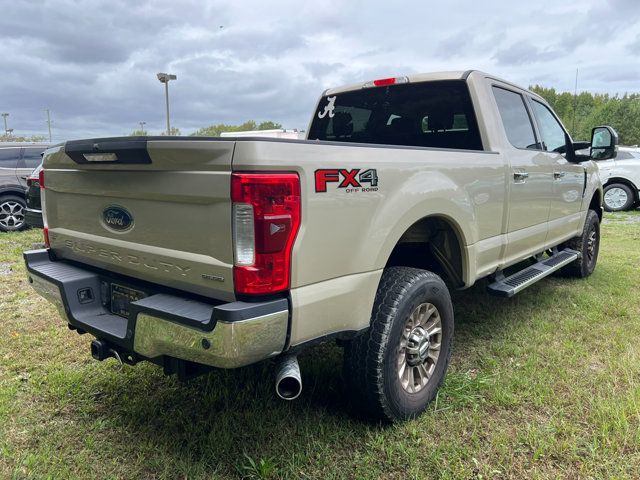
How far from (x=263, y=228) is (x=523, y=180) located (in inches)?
100.0

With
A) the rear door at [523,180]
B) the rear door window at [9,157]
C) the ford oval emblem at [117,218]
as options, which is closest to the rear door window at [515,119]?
the rear door at [523,180]

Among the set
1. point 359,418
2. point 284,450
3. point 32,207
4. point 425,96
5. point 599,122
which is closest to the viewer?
point 284,450

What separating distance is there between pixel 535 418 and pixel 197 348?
193 cm

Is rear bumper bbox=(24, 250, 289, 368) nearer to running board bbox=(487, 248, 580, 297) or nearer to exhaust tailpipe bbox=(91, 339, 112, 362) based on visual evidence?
exhaust tailpipe bbox=(91, 339, 112, 362)

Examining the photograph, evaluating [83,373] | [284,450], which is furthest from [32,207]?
[284,450]

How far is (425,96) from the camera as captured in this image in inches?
152

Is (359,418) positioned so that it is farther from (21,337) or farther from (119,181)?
(21,337)

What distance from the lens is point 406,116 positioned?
3996mm

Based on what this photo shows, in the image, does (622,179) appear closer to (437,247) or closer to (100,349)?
(437,247)

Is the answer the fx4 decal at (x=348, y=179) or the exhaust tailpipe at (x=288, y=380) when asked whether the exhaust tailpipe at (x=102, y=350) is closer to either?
the exhaust tailpipe at (x=288, y=380)

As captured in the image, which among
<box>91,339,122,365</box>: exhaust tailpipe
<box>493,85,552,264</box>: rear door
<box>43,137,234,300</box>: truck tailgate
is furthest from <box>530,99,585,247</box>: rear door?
<box>91,339,122,365</box>: exhaust tailpipe

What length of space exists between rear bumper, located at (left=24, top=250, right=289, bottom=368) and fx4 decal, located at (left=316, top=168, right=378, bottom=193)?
53 cm

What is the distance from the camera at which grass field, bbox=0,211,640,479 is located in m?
2.40

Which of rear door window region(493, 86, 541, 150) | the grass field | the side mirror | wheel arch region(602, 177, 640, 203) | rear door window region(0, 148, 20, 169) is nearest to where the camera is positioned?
the grass field
